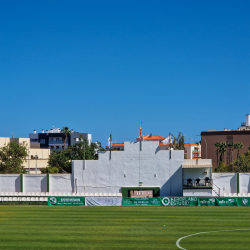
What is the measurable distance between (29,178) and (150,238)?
1613 inches

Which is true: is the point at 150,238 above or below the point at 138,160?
below

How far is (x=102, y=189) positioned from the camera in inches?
2650

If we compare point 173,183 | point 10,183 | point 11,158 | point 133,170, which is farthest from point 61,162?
point 173,183

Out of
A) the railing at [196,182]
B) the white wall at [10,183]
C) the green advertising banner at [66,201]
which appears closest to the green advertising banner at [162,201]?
the green advertising banner at [66,201]

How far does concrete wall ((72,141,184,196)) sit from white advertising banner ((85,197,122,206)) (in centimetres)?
1181

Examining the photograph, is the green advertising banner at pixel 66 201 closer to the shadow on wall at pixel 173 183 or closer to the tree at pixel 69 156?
the shadow on wall at pixel 173 183

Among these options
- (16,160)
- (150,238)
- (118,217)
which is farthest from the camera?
(16,160)

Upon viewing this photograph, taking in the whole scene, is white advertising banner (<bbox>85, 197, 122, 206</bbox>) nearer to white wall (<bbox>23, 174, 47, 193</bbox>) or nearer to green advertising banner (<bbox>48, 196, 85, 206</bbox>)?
green advertising banner (<bbox>48, 196, 85, 206</bbox>)

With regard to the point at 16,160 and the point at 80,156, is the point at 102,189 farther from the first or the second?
the point at 80,156

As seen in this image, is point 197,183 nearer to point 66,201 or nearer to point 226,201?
point 226,201

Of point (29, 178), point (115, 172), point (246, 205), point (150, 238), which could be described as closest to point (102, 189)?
point (115, 172)

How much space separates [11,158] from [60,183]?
2030 centimetres

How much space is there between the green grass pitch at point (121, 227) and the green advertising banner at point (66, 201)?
9.57ft

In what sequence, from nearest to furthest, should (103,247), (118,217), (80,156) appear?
(103,247), (118,217), (80,156)
